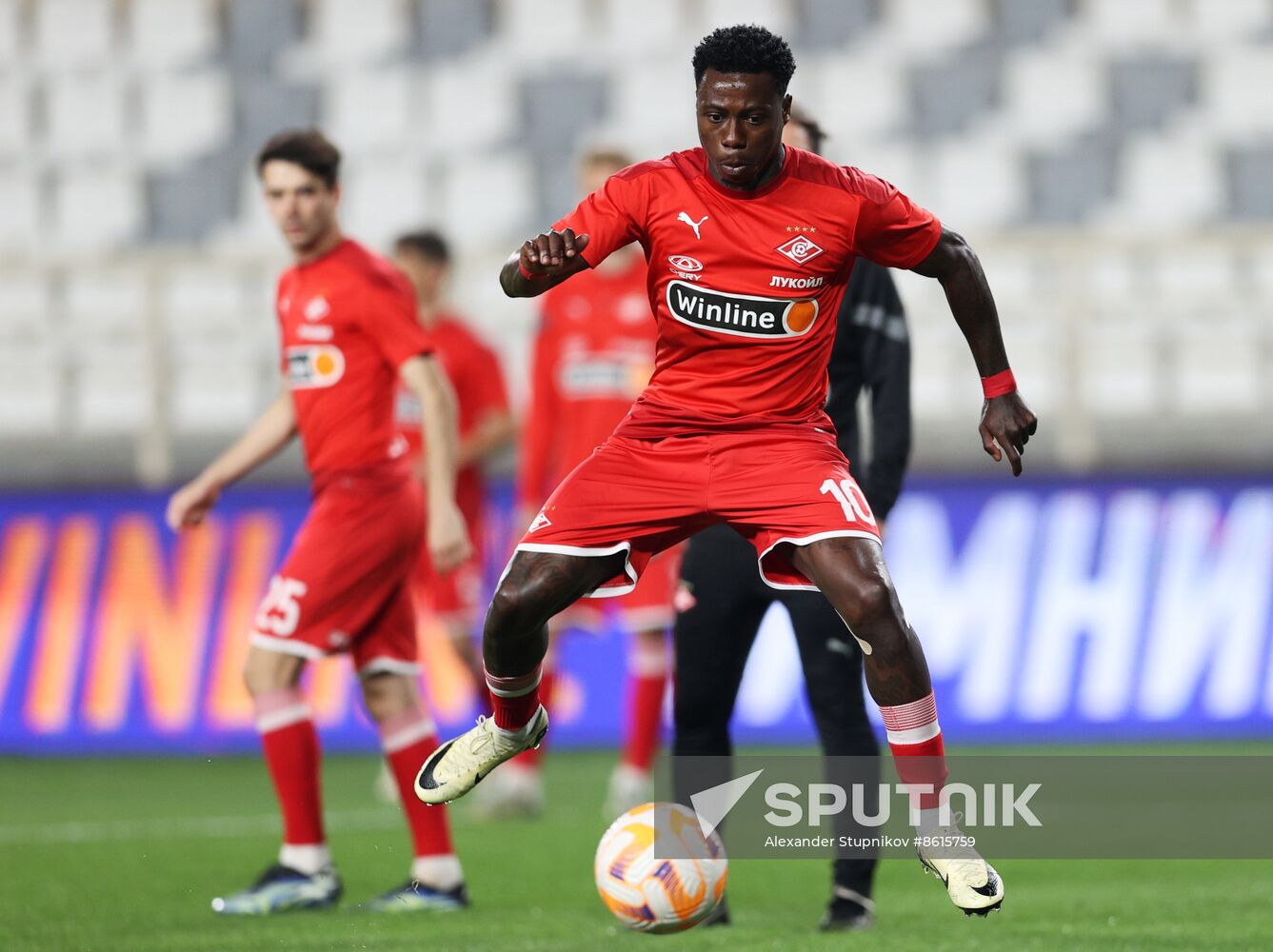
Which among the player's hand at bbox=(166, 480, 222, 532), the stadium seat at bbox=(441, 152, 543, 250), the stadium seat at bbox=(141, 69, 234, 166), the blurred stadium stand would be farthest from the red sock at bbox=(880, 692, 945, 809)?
the stadium seat at bbox=(141, 69, 234, 166)

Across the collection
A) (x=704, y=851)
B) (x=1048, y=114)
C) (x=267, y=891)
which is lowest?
(x=267, y=891)

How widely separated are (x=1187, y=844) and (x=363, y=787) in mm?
4267

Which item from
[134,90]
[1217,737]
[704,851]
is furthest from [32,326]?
[704,851]

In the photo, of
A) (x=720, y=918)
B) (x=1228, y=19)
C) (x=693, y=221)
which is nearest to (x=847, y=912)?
(x=720, y=918)

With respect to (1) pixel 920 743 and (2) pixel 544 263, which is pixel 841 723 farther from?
(2) pixel 544 263

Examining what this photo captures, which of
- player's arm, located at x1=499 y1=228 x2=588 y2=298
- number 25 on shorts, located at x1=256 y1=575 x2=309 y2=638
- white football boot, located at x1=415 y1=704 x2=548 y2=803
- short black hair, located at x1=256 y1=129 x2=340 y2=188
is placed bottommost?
white football boot, located at x1=415 y1=704 x2=548 y2=803

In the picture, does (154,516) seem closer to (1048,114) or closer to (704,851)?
(704,851)

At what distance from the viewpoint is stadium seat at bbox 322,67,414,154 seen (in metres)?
15.2

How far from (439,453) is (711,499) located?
1504 millimetres

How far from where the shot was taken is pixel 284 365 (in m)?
5.89

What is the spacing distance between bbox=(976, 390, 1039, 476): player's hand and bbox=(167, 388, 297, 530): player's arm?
2515mm

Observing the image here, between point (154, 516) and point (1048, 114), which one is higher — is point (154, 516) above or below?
below

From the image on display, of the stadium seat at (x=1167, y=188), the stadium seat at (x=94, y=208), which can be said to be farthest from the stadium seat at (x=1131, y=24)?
the stadium seat at (x=94, y=208)

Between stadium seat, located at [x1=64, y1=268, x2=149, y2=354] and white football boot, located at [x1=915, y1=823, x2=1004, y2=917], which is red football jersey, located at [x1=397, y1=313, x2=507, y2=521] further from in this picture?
white football boot, located at [x1=915, y1=823, x2=1004, y2=917]
